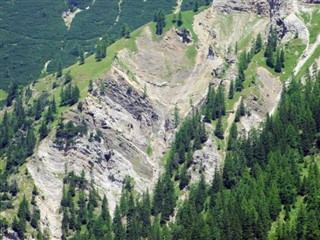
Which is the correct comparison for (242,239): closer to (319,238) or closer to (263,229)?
(263,229)

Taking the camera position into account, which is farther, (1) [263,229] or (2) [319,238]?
(1) [263,229]

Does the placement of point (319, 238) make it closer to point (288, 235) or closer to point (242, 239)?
point (288, 235)

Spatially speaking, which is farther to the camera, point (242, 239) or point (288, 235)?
point (242, 239)

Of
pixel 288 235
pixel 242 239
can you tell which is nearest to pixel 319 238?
pixel 288 235

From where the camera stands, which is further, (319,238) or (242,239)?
(242,239)

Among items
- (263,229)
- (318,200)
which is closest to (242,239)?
(263,229)

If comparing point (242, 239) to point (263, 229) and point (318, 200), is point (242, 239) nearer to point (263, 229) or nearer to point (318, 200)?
point (263, 229)
